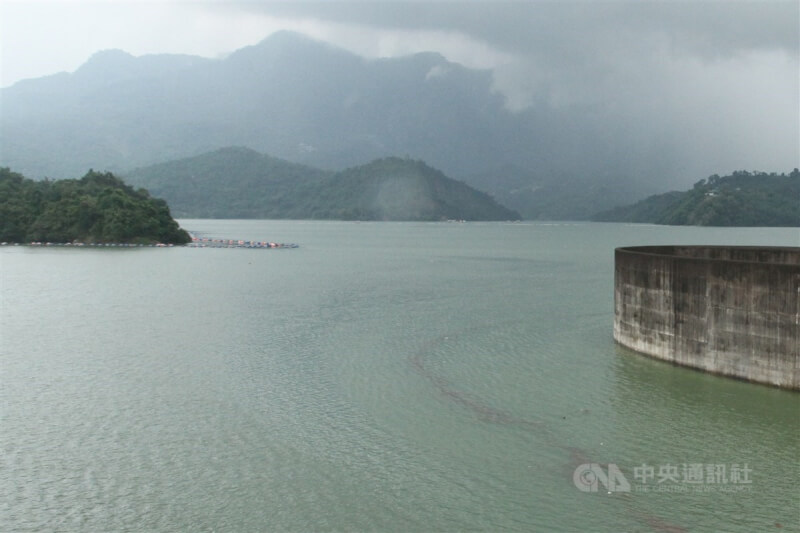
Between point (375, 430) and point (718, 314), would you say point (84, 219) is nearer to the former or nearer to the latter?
point (375, 430)

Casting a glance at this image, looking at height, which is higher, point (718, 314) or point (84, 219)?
point (84, 219)

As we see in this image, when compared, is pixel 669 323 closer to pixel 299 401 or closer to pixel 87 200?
pixel 299 401

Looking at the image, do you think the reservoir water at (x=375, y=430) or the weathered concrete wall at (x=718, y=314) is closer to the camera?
the reservoir water at (x=375, y=430)

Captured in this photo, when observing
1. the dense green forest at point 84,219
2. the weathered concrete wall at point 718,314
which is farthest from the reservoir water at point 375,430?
the dense green forest at point 84,219

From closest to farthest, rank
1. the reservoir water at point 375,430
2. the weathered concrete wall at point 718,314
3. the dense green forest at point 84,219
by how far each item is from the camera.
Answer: the reservoir water at point 375,430, the weathered concrete wall at point 718,314, the dense green forest at point 84,219

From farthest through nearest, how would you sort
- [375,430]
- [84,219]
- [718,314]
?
[84,219]
[718,314]
[375,430]

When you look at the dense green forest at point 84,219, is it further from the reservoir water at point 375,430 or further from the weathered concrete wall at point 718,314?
the weathered concrete wall at point 718,314

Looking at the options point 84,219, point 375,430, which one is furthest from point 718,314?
point 84,219

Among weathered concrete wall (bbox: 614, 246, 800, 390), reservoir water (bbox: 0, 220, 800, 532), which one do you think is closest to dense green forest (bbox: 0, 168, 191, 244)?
reservoir water (bbox: 0, 220, 800, 532)
